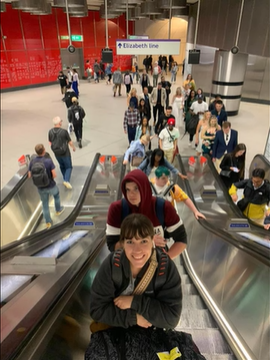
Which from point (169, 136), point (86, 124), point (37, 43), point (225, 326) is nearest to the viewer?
point (225, 326)

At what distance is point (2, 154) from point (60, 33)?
15.4 meters

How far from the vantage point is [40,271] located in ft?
7.13

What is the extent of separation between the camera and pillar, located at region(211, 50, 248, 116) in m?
10.8

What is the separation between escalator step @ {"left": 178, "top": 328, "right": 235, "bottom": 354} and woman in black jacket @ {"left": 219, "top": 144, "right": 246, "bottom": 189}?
3.03 metres

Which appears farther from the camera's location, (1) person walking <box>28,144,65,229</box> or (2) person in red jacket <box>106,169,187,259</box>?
(1) person walking <box>28,144,65,229</box>

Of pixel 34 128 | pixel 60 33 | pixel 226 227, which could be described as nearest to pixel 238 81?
pixel 34 128

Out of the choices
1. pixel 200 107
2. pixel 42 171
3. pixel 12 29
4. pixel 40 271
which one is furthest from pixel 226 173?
pixel 12 29

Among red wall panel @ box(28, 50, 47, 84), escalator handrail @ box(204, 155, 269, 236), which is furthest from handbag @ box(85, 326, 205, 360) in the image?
red wall panel @ box(28, 50, 47, 84)

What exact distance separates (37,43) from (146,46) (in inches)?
590

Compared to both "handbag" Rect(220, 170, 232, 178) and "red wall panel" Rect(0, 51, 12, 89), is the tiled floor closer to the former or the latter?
"red wall panel" Rect(0, 51, 12, 89)

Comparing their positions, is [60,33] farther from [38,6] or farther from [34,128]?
[34,128]

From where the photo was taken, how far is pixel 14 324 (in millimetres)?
1416

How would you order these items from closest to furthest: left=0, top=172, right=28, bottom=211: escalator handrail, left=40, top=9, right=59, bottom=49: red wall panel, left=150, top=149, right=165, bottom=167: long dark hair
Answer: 1. left=150, top=149, right=165, bottom=167: long dark hair
2. left=0, top=172, right=28, bottom=211: escalator handrail
3. left=40, top=9, right=59, bottom=49: red wall panel

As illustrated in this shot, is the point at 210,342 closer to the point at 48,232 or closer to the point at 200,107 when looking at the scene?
the point at 48,232
